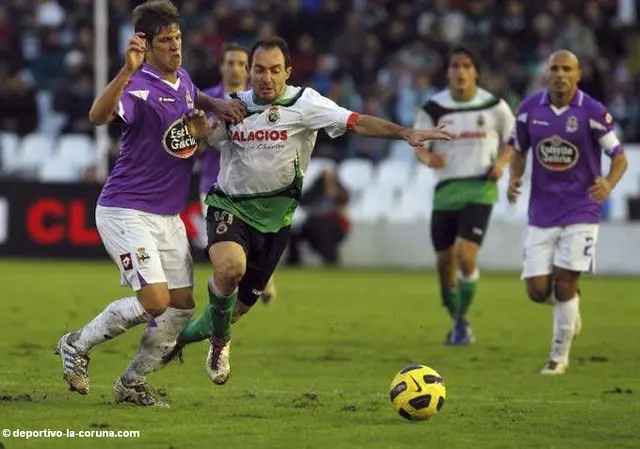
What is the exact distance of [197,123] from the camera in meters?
9.66

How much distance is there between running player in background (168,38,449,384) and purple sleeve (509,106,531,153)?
3.02 meters

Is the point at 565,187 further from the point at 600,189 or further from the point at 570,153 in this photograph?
the point at 600,189

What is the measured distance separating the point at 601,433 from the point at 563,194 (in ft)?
13.3

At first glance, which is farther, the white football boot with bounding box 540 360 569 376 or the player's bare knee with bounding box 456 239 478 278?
the player's bare knee with bounding box 456 239 478 278

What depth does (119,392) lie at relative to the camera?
9.68m

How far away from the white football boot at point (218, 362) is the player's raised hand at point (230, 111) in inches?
59.0

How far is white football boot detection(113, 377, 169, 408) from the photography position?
377 inches

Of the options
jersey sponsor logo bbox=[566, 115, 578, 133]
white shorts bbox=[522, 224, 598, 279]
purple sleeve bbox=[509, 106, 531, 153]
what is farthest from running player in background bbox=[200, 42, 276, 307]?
jersey sponsor logo bbox=[566, 115, 578, 133]

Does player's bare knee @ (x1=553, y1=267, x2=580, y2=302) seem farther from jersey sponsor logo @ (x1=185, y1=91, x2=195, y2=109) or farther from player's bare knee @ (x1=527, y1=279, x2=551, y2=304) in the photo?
jersey sponsor logo @ (x1=185, y1=91, x2=195, y2=109)

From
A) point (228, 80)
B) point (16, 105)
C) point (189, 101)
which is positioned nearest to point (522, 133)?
point (228, 80)

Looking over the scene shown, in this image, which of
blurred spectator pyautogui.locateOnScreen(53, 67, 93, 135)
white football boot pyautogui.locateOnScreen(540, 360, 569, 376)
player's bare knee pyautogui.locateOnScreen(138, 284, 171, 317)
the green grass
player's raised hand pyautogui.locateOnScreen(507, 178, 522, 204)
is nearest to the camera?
the green grass

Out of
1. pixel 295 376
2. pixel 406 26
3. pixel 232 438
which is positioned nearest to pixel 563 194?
pixel 295 376

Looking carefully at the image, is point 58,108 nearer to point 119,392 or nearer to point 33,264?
point 33,264

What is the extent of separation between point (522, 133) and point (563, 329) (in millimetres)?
1723
